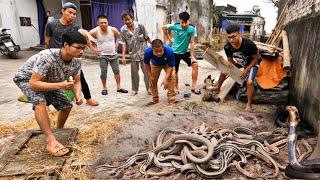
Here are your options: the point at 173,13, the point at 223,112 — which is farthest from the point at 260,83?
the point at 173,13

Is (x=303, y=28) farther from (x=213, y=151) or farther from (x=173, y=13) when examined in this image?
(x=173, y=13)

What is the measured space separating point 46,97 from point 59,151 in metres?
0.78

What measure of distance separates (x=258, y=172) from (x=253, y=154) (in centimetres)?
31

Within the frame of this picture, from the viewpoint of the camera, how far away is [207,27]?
50.0ft

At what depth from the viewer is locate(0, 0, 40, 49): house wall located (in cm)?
1422

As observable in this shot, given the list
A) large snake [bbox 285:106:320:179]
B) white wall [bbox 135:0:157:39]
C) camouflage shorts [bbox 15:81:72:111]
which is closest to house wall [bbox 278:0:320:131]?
large snake [bbox 285:106:320:179]

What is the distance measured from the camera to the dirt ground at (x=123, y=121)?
3.83m

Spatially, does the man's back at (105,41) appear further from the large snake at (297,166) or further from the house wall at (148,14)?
the house wall at (148,14)

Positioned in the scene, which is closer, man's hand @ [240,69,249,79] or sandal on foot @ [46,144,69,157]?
sandal on foot @ [46,144,69,157]

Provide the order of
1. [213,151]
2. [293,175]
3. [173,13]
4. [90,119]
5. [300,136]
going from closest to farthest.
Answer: [293,175] < [213,151] < [300,136] < [90,119] < [173,13]

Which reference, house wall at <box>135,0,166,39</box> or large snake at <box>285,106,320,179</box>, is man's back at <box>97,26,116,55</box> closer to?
large snake at <box>285,106,320,179</box>

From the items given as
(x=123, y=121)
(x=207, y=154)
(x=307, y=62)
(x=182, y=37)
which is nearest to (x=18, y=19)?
(x=182, y=37)

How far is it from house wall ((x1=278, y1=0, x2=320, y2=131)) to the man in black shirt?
2.62ft

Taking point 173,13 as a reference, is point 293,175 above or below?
below
